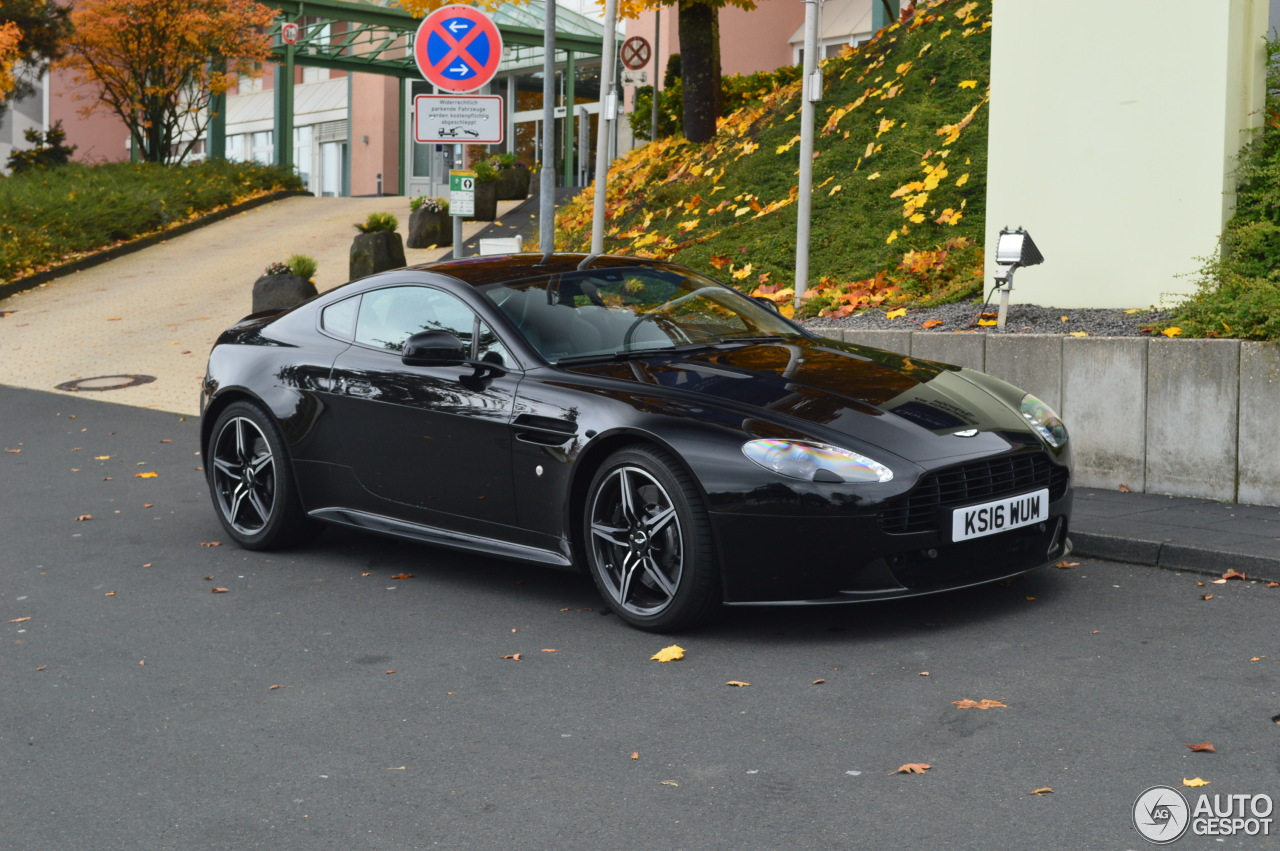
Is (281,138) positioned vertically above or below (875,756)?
above

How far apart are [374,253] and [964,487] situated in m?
13.2

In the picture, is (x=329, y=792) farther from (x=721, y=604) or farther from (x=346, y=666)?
(x=721, y=604)

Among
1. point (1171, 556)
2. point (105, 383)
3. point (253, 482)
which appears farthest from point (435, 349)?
point (105, 383)

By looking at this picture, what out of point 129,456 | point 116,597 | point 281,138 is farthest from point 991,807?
point 281,138

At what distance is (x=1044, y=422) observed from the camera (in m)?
5.67

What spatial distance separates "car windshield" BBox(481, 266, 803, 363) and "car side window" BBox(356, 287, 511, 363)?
0.46 feet

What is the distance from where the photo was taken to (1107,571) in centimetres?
609

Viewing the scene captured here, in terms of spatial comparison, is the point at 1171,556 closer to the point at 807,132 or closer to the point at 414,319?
the point at 414,319

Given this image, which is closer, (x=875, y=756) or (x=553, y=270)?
(x=875, y=756)

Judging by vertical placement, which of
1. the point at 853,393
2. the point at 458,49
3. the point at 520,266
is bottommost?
the point at 853,393

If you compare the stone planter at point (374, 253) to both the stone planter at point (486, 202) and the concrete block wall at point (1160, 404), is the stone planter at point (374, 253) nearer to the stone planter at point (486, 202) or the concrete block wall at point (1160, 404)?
the stone planter at point (486, 202)

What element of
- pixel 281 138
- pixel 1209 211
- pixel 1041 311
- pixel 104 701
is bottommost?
pixel 104 701

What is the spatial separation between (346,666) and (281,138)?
29.8 metres

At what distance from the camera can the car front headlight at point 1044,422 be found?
5.55m
